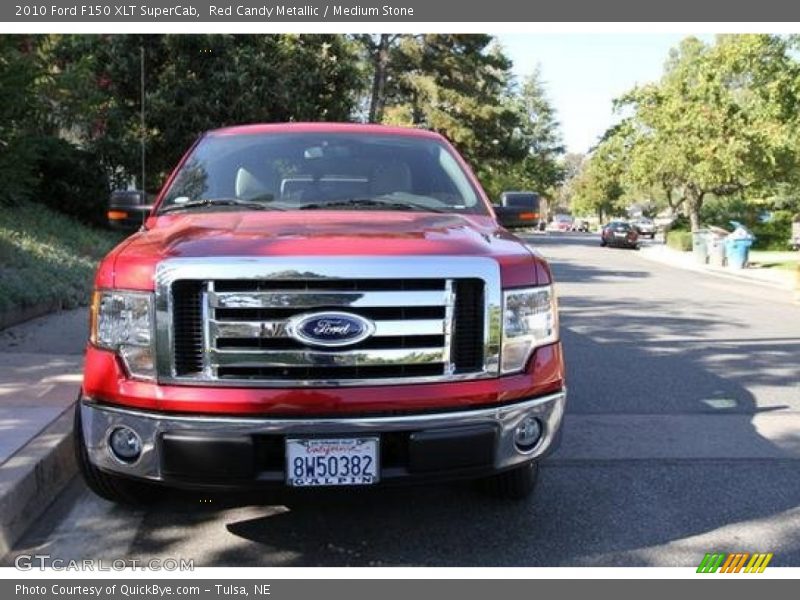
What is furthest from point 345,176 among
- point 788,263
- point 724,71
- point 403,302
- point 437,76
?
point 437,76

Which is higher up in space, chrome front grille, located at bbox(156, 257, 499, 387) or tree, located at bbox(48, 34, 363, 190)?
tree, located at bbox(48, 34, 363, 190)

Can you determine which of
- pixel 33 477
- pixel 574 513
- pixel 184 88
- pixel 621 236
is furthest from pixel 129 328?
pixel 621 236

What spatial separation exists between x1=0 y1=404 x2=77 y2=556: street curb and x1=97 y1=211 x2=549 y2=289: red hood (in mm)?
1149

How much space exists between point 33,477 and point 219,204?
1.68 metres

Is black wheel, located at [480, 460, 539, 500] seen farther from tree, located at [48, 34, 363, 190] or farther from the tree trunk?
the tree trunk

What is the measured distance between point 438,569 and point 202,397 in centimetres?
123

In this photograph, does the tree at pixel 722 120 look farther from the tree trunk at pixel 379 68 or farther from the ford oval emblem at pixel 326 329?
the ford oval emblem at pixel 326 329

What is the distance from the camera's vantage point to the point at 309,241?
345 centimetres

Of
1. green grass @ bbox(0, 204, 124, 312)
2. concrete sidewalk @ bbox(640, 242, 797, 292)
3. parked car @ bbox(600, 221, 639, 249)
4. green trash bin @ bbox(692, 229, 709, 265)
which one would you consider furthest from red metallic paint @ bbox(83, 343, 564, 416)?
parked car @ bbox(600, 221, 639, 249)

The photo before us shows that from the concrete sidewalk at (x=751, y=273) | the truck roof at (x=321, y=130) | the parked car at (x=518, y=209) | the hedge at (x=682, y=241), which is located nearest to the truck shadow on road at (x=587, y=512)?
the parked car at (x=518, y=209)

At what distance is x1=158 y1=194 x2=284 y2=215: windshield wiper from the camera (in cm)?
443

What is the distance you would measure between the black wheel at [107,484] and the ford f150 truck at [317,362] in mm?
90

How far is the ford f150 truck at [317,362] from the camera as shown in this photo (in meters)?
3.23

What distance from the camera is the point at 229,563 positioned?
3.54 meters
